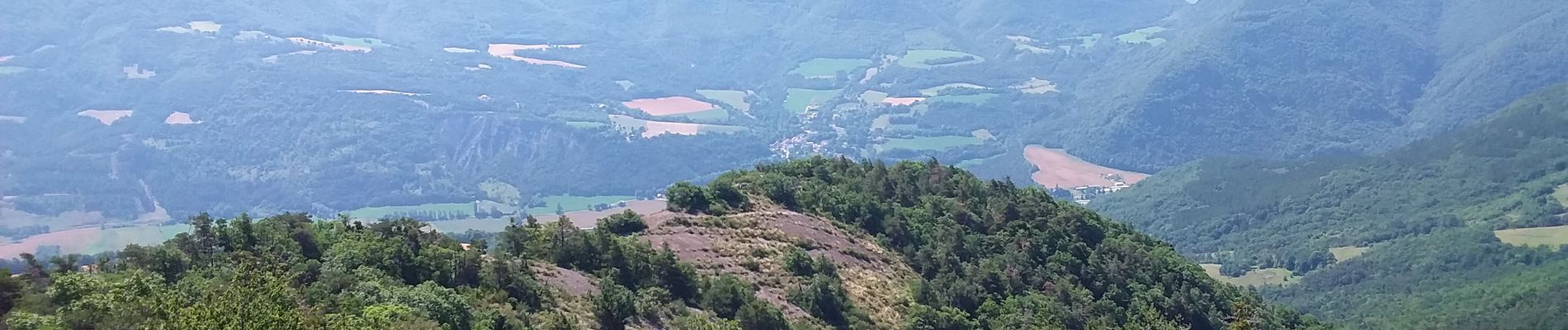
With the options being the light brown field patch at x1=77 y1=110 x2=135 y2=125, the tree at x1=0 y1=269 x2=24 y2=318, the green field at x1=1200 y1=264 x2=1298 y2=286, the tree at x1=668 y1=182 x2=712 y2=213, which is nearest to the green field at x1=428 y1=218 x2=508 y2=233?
the light brown field patch at x1=77 y1=110 x2=135 y2=125

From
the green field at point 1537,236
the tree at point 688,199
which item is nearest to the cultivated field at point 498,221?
the green field at point 1537,236

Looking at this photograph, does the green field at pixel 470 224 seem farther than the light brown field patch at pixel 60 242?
Yes

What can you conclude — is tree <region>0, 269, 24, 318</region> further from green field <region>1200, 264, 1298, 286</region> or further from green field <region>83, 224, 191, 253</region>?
green field <region>1200, 264, 1298, 286</region>

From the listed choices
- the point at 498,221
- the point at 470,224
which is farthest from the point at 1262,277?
the point at 470,224

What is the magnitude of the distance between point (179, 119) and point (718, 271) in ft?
528

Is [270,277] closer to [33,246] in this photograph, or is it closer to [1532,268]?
[33,246]

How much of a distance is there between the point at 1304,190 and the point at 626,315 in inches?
5772

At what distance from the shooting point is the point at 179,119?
19162cm

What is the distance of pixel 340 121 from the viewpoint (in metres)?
195

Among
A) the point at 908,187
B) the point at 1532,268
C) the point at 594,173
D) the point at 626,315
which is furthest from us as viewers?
the point at 594,173

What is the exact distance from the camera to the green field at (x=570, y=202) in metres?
169

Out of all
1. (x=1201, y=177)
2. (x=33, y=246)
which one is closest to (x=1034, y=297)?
(x=33, y=246)

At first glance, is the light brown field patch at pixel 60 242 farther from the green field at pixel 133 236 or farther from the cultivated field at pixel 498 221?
the cultivated field at pixel 498 221

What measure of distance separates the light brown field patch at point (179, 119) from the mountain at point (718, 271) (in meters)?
138
